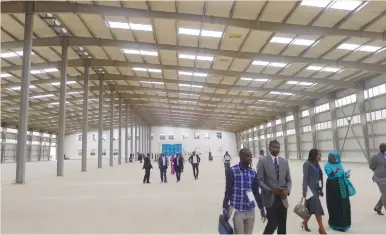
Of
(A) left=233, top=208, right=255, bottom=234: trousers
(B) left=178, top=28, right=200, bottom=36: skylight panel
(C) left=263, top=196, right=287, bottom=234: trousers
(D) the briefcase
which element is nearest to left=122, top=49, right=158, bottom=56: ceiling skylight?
(B) left=178, top=28, right=200, bottom=36: skylight panel

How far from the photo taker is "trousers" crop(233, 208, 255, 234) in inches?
167

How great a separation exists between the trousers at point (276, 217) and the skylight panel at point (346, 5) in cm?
1326

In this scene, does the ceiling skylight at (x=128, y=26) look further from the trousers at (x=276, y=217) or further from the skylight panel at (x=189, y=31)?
the trousers at (x=276, y=217)

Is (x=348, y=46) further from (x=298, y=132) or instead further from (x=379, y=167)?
(x=298, y=132)

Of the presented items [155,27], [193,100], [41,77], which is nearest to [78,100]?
[41,77]

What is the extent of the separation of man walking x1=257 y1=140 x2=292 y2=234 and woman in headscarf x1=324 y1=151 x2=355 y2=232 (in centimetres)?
206

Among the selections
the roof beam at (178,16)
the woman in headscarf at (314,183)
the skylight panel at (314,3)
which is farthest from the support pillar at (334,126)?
the woman in headscarf at (314,183)

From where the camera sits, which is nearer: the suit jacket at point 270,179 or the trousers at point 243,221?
the trousers at point 243,221

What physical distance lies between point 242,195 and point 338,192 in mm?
3191

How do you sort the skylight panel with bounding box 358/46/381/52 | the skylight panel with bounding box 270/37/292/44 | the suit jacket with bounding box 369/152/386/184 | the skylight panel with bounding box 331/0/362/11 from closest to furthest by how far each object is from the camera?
1. the suit jacket with bounding box 369/152/386/184
2. the skylight panel with bounding box 331/0/362/11
3. the skylight panel with bounding box 270/37/292/44
4. the skylight panel with bounding box 358/46/381/52

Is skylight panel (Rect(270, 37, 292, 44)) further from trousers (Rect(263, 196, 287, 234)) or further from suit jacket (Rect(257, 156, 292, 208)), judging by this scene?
trousers (Rect(263, 196, 287, 234))

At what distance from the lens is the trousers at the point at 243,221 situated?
4.25m

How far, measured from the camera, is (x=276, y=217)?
4.71 meters

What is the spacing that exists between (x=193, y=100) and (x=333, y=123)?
18.0 m
